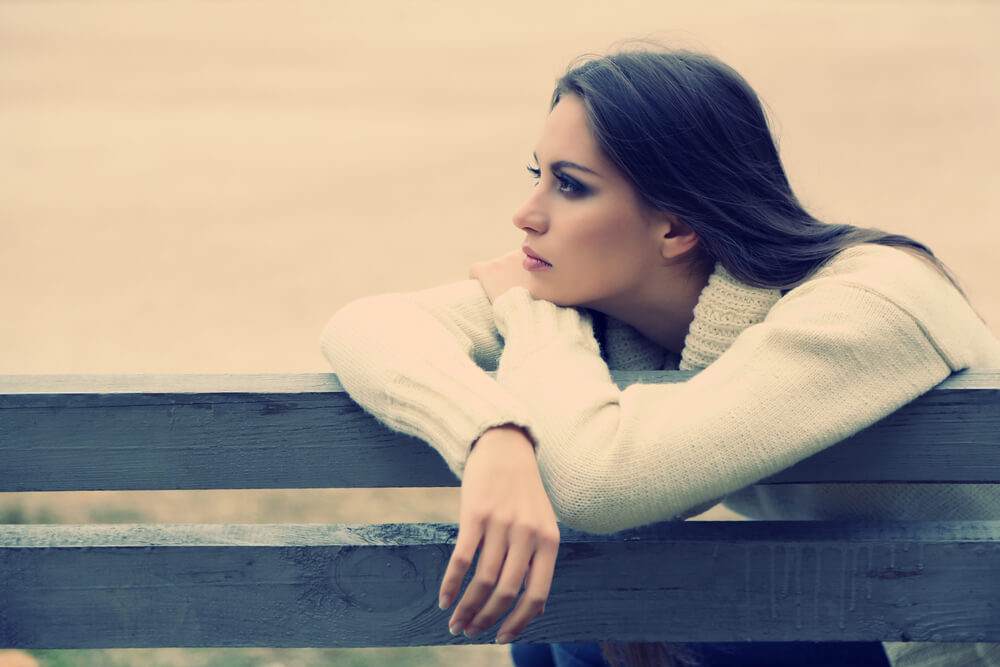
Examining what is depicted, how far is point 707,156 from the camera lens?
160cm

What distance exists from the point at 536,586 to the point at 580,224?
0.72 metres

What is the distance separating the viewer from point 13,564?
1209mm

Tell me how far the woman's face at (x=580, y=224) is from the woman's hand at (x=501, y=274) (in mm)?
76

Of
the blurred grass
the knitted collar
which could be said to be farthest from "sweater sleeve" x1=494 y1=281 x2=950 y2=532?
the blurred grass

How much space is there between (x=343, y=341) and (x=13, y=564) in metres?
0.50

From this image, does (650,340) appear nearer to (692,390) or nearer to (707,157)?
(707,157)

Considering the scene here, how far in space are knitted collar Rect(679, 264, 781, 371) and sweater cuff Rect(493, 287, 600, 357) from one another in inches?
7.0

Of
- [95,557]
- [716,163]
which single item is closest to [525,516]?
[95,557]

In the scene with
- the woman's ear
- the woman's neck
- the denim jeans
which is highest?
the woman's ear

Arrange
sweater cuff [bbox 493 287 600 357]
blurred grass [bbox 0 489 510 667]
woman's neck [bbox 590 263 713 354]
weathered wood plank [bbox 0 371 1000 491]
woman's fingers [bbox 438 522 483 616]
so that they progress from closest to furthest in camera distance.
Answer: woman's fingers [bbox 438 522 483 616] < weathered wood plank [bbox 0 371 1000 491] < sweater cuff [bbox 493 287 600 357] < woman's neck [bbox 590 263 713 354] < blurred grass [bbox 0 489 510 667]

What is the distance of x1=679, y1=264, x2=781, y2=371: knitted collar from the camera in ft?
5.11

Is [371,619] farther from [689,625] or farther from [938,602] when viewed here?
[938,602]

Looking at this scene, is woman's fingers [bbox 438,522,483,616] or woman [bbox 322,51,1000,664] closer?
woman's fingers [bbox 438,522,483,616]

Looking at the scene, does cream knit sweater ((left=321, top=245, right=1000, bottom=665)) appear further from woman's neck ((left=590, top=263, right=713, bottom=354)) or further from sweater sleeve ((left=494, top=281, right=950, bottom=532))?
woman's neck ((left=590, top=263, right=713, bottom=354))
